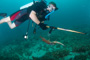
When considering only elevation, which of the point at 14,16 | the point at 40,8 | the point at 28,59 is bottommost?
the point at 28,59

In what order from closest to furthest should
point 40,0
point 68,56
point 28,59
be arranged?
1. point 40,0
2. point 68,56
3. point 28,59

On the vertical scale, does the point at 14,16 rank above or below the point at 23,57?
above

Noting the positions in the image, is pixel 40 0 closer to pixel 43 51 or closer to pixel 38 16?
pixel 38 16

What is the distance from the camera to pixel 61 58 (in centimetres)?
957

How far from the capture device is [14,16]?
6.59m

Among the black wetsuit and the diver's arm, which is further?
the diver's arm

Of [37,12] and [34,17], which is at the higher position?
[37,12]

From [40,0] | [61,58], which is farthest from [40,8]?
[61,58]

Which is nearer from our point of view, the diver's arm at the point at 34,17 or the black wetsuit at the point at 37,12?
the black wetsuit at the point at 37,12

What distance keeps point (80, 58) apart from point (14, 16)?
6711mm

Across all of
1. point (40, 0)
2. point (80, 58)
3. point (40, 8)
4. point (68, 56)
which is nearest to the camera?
point (40, 8)

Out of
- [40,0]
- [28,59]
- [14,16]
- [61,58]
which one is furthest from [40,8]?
[28,59]

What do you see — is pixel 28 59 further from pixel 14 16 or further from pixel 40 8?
pixel 40 8

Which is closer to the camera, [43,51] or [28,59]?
[28,59]
